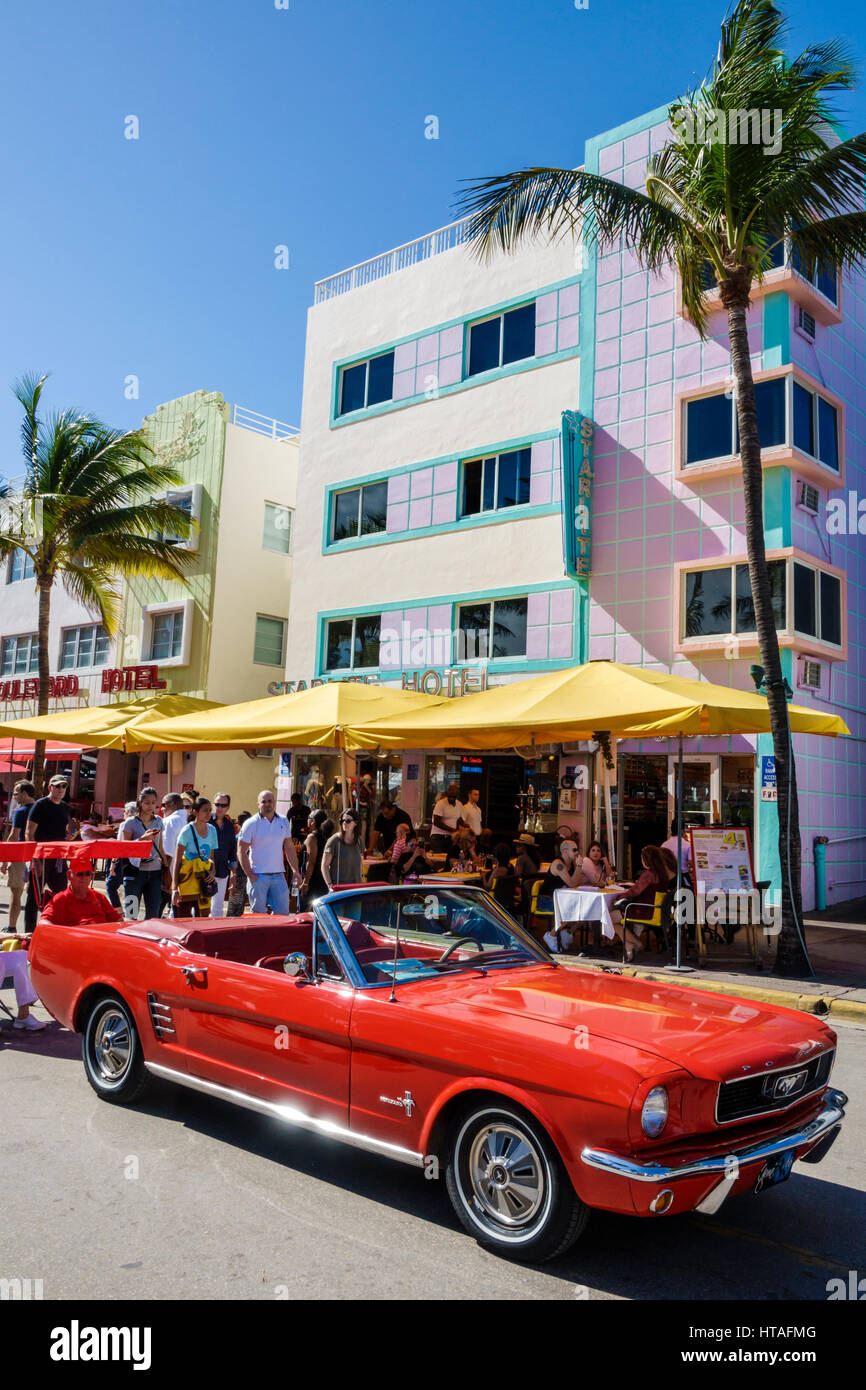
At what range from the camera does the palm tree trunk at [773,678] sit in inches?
423

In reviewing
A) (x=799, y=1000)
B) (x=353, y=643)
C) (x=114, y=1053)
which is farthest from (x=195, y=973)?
(x=353, y=643)

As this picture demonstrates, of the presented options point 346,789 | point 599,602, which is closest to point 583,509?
point 599,602

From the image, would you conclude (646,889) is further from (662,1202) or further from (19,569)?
(19,569)

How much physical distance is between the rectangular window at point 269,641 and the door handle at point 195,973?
21.5 meters

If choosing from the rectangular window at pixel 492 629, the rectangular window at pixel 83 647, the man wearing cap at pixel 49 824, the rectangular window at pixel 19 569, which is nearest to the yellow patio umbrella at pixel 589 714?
the man wearing cap at pixel 49 824

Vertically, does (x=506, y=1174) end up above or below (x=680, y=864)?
below

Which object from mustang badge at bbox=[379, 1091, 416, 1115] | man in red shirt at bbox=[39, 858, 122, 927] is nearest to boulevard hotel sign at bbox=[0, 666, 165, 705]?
Result: man in red shirt at bbox=[39, 858, 122, 927]

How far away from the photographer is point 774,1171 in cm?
381

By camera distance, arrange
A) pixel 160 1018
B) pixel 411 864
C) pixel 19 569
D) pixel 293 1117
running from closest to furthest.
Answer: pixel 293 1117 < pixel 160 1018 < pixel 411 864 < pixel 19 569

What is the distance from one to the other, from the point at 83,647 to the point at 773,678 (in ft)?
77.7

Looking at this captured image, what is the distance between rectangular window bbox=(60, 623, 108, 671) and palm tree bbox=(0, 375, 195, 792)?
18.1ft

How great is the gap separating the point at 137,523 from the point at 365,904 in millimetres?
19920

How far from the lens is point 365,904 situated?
5.10 m

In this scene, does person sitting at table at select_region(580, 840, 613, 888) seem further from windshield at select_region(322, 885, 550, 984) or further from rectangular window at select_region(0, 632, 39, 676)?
rectangular window at select_region(0, 632, 39, 676)
